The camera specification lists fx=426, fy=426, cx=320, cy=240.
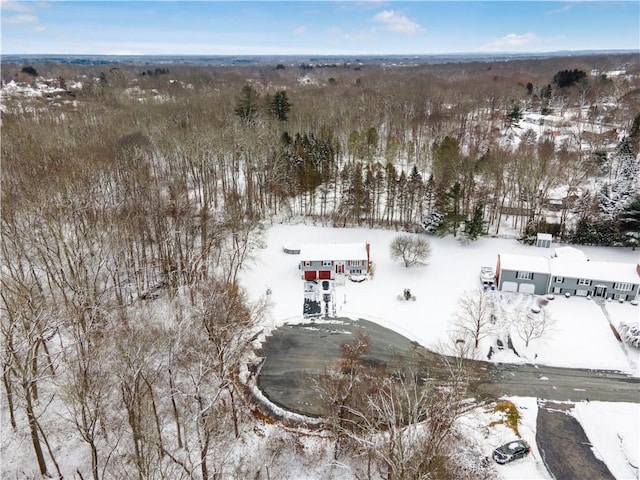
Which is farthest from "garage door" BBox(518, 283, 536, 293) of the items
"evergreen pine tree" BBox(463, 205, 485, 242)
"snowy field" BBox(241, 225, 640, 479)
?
"evergreen pine tree" BBox(463, 205, 485, 242)

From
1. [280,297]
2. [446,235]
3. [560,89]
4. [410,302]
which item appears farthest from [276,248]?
[560,89]

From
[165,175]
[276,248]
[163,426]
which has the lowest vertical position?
[163,426]

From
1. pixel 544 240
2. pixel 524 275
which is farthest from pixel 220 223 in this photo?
pixel 544 240

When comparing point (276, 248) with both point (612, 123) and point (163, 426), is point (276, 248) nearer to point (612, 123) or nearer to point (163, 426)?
point (163, 426)

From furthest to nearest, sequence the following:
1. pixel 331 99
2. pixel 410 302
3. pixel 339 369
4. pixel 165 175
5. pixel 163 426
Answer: pixel 331 99
pixel 165 175
pixel 410 302
pixel 339 369
pixel 163 426

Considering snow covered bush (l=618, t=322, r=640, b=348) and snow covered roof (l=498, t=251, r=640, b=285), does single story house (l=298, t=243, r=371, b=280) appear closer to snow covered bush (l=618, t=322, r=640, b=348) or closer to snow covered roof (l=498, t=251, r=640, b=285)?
snow covered roof (l=498, t=251, r=640, b=285)

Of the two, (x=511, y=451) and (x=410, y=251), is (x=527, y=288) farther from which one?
(x=511, y=451)
